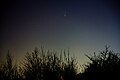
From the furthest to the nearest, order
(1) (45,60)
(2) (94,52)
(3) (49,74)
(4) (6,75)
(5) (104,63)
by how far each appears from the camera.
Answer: (4) (6,75)
(1) (45,60)
(3) (49,74)
(2) (94,52)
(5) (104,63)

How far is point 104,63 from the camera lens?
22.9m

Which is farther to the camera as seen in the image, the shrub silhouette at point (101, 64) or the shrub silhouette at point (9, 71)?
the shrub silhouette at point (9, 71)

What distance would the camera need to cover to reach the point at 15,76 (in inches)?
1407

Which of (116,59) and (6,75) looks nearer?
(116,59)

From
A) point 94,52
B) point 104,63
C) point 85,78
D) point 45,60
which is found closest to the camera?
point 85,78

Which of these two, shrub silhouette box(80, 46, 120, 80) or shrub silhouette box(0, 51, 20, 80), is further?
shrub silhouette box(0, 51, 20, 80)

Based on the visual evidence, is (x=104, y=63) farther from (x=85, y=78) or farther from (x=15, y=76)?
(x=15, y=76)

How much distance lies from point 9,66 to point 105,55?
17.5 metres

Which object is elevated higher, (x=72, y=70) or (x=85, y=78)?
(x=72, y=70)

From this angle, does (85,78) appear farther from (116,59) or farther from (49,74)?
(49,74)

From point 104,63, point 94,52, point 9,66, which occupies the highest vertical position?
point 9,66

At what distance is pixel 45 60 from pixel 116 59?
11301mm

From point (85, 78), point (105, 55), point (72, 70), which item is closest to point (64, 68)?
point (72, 70)

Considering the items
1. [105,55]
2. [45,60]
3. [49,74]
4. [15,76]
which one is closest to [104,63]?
[105,55]
